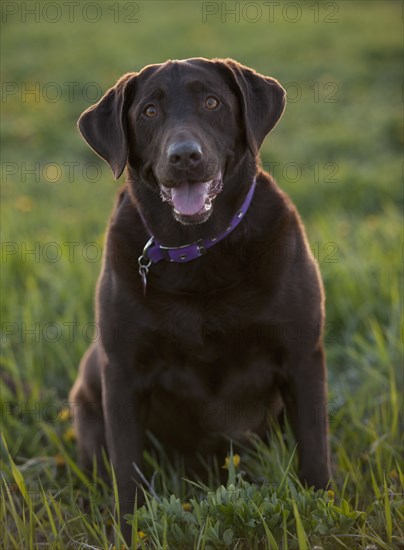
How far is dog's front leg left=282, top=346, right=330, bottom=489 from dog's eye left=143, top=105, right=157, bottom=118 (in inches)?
37.8

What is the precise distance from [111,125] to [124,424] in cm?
105

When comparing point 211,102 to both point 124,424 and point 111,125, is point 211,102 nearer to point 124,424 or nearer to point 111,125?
point 111,125

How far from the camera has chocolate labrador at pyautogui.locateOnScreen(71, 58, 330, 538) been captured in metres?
2.49

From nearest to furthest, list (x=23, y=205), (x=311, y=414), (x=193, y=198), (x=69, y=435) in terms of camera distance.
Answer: (x=193, y=198)
(x=311, y=414)
(x=69, y=435)
(x=23, y=205)

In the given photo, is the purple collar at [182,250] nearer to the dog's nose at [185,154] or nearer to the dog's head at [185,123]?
the dog's head at [185,123]

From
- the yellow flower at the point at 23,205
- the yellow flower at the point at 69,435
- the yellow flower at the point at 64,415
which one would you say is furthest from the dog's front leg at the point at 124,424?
the yellow flower at the point at 23,205

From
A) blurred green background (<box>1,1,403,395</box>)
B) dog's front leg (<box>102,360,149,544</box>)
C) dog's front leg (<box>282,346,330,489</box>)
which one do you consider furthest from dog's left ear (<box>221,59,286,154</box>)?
blurred green background (<box>1,1,403,395</box>)

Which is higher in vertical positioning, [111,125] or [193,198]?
[111,125]

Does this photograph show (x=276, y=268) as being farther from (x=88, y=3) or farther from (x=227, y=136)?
(x=88, y=3)

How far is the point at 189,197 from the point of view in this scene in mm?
2484

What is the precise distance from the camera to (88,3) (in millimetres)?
15461

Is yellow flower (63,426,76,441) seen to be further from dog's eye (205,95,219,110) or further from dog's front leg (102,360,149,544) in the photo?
dog's eye (205,95,219,110)

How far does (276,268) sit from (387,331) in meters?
1.14

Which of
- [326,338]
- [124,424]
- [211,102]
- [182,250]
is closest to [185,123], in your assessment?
[211,102]
